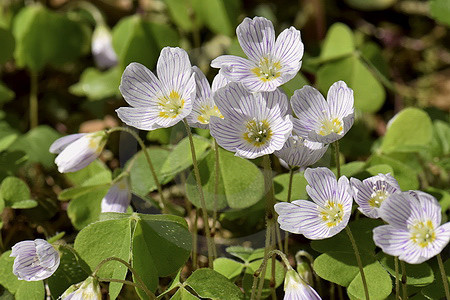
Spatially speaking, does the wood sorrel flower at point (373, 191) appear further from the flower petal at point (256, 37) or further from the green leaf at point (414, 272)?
the flower petal at point (256, 37)

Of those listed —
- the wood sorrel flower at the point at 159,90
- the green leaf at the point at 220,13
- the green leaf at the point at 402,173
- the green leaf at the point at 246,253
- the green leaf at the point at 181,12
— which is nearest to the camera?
the wood sorrel flower at the point at 159,90

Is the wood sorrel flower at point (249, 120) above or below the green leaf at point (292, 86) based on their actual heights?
above

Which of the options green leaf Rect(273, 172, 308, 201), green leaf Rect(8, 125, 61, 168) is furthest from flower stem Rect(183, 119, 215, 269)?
green leaf Rect(8, 125, 61, 168)

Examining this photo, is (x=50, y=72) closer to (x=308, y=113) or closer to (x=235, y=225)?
(x=235, y=225)

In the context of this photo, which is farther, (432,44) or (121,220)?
(432,44)

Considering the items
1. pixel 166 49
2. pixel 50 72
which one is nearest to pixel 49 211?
pixel 166 49

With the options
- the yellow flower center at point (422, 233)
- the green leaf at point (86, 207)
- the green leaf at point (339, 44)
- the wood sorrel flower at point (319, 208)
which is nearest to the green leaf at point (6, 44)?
the green leaf at point (86, 207)

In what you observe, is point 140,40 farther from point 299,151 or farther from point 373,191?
point 373,191
